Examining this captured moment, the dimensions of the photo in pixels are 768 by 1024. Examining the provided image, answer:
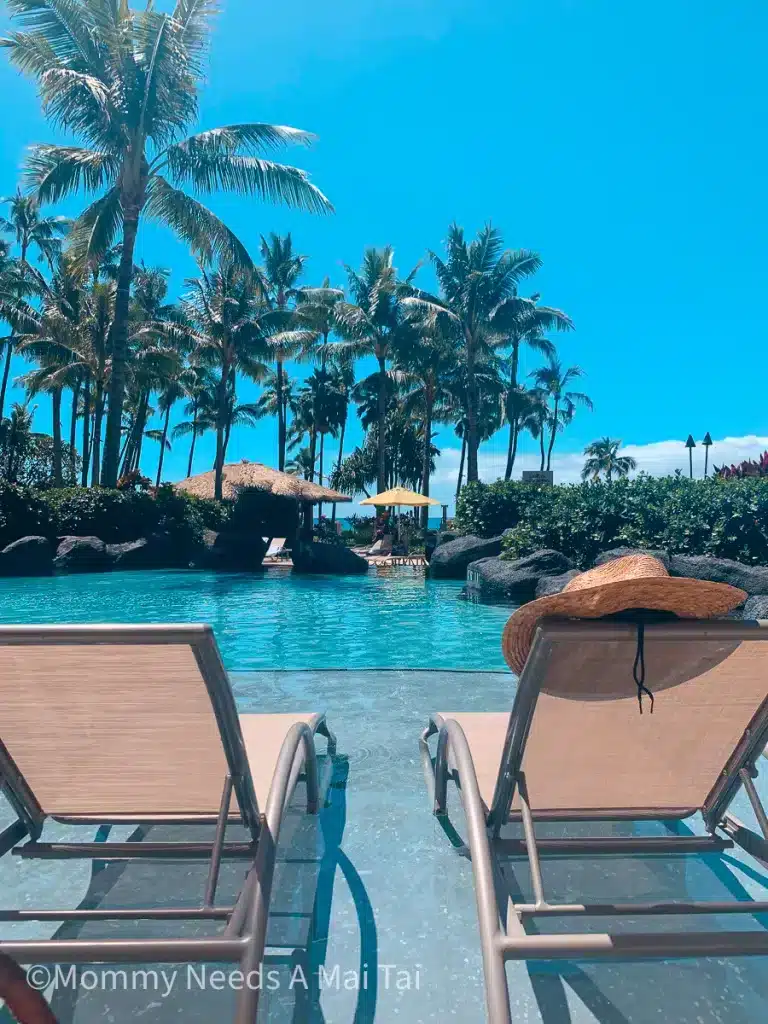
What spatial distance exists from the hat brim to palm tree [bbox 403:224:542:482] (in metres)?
23.9

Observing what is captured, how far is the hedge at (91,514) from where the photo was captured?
17.6 m

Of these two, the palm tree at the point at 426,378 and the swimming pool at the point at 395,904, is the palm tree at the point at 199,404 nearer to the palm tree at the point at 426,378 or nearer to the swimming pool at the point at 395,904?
the palm tree at the point at 426,378

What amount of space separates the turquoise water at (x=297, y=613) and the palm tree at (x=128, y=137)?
5.32 meters

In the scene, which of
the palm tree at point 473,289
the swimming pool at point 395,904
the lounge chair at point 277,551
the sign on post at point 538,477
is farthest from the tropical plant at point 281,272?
the swimming pool at point 395,904

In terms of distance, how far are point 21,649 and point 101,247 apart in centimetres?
1814

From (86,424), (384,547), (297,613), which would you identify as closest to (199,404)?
(86,424)

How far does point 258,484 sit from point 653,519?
17237 millimetres

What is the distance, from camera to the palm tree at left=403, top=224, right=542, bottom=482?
83.7 feet

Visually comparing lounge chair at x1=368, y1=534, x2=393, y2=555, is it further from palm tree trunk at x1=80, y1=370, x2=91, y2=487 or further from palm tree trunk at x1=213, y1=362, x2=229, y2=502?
palm tree trunk at x1=80, y1=370, x2=91, y2=487

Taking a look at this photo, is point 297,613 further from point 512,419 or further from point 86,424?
point 512,419

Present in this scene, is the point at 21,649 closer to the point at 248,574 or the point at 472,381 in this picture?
the point at 248,574

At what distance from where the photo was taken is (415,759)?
319 cm

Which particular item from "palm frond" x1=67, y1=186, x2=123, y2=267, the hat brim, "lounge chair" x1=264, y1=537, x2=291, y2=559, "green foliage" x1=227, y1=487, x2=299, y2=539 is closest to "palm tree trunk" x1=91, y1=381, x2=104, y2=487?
"lounge chair" x1=264, y1=537, x2=291, y2=559

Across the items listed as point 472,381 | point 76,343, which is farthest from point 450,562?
A: point 76,343
